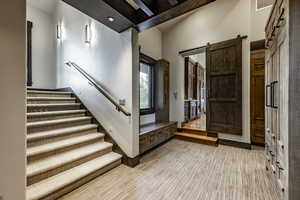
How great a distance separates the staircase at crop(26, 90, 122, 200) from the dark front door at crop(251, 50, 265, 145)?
142 inches

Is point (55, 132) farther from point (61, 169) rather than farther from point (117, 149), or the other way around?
point (117, 149)

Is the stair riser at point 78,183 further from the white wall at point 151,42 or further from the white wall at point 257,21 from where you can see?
the white wall at point 257,21

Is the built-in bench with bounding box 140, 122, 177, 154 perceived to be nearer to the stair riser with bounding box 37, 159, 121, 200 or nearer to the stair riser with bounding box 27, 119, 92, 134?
the stair riser with bounding box 37, 159, 121, 200

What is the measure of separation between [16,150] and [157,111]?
355 cm

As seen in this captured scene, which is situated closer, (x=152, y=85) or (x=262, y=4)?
(x=262, y=4)

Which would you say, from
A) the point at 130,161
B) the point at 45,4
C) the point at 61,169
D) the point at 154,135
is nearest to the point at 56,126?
the point at 61,169

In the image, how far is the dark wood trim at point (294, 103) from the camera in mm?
1172

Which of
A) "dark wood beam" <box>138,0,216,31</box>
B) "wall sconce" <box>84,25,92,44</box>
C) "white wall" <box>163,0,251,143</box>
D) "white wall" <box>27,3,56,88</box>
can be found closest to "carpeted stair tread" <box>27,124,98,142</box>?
"wall sconce" <box>84,25,92,44</box>

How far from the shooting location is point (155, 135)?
3.49 metres

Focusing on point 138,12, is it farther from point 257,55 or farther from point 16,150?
point 257,55

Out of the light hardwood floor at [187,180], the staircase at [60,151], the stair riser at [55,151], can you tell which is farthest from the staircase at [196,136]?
the stair riser at [55,151]

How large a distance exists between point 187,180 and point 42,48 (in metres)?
5.72

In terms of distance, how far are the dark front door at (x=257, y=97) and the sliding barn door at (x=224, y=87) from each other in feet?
1.76

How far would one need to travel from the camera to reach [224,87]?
3779 millimetres
